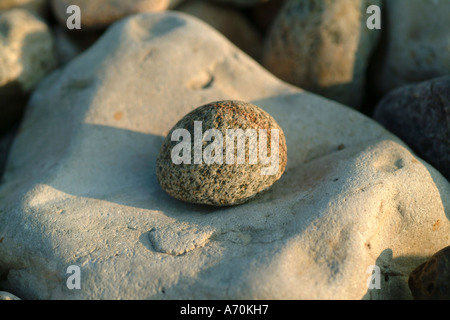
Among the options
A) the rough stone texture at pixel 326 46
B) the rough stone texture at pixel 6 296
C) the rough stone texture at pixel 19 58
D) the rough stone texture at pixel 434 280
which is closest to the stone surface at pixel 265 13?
the rough stone texture at pixel 326 46

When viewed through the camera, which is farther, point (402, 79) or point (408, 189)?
point (402, 79)

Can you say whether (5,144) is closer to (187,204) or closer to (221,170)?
(187,204)

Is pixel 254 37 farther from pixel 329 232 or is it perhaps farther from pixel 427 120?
pixel 329 232

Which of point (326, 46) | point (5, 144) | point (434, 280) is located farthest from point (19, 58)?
point (434, 280)

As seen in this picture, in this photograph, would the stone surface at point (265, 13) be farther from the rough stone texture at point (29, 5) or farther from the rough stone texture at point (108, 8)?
the rough stone texture at point (29, 5)

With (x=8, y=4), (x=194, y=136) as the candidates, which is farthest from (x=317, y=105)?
(x=8, y=4)
